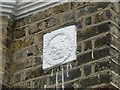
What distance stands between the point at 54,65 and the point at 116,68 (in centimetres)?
55

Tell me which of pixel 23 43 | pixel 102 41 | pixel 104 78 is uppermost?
pixel 23 43

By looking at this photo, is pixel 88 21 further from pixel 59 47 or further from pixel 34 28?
pixel 34 28

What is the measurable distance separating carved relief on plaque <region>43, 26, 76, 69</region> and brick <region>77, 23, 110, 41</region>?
2.7 inches

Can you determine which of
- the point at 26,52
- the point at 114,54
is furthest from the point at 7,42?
the point at 114,54

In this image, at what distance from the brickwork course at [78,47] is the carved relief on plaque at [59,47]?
48 mm

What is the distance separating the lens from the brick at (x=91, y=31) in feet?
15.1

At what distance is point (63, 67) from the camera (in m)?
4.73

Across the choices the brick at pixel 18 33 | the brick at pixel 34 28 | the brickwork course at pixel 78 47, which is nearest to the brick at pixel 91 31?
the brickwork course at pixel 78 47

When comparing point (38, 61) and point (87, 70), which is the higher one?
point (38, 61)

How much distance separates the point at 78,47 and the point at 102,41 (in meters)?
0.23

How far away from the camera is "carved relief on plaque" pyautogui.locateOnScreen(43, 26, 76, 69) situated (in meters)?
4.74

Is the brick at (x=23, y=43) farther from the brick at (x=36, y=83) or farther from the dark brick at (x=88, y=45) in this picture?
the dark brick at (x=88, y=45)

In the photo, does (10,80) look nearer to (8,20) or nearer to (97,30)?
(8,20)

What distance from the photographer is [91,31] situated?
4676 mm
